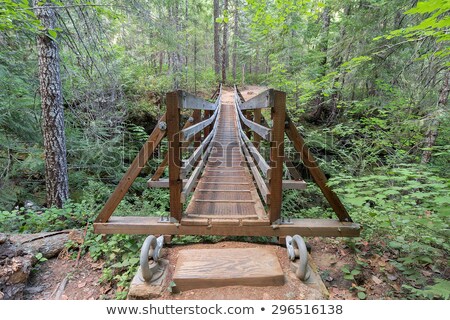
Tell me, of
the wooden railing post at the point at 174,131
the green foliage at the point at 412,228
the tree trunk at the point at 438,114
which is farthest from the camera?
the tree trunk at the point at 438,114

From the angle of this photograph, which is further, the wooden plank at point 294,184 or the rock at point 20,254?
the wooden plank at point 294,184

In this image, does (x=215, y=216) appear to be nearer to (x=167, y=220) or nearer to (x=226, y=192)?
(x=167, y=220)

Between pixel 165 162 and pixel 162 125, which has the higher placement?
pixel 162 125

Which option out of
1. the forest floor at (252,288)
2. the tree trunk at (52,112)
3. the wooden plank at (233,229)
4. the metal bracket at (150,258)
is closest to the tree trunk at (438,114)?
the forest floor at (252,288)

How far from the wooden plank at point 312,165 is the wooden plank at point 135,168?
4.98ft

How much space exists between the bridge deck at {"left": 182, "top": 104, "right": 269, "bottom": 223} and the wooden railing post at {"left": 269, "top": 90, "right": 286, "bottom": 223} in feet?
Answer: 0.78

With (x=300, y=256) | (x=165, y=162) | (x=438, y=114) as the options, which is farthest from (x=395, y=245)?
(x=165, y=162)

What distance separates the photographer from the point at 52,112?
15.7 feet

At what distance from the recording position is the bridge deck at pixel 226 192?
9.78 feet

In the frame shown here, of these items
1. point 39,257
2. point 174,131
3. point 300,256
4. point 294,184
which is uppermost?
point 174,131

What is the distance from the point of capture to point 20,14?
2.97 meters

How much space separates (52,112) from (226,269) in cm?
507

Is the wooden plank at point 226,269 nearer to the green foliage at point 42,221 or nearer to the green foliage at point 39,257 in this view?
the green foliage at point 39,257
